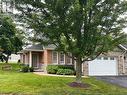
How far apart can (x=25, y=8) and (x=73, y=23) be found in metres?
3.76

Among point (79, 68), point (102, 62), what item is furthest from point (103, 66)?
point (79, 68)

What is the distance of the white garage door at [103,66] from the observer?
35.3 meters

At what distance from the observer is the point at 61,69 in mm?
34156

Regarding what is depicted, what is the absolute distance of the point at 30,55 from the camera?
40.7 metres

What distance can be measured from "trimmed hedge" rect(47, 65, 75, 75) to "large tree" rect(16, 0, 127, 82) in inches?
460

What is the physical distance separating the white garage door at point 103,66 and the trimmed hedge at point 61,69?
8.07 ft

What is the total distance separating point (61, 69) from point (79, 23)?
14.0m

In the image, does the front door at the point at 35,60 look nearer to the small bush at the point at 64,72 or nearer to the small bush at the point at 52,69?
the small bush at the point at 52,69

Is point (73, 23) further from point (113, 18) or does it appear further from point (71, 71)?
point (71, 71)

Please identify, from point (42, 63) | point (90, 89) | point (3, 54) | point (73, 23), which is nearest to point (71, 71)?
point (42, 63)

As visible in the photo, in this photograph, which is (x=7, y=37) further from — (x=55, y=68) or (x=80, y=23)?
(x=80, y=23)

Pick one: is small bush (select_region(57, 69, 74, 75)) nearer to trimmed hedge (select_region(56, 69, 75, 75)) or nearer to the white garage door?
trimmed hedge (select_region(56, 69, 75, 75))

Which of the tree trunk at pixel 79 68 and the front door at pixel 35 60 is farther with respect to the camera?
the front door at pixel 35 60

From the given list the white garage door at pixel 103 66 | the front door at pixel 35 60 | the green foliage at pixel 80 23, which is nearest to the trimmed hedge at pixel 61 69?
the white garage door at pixel 103 66
